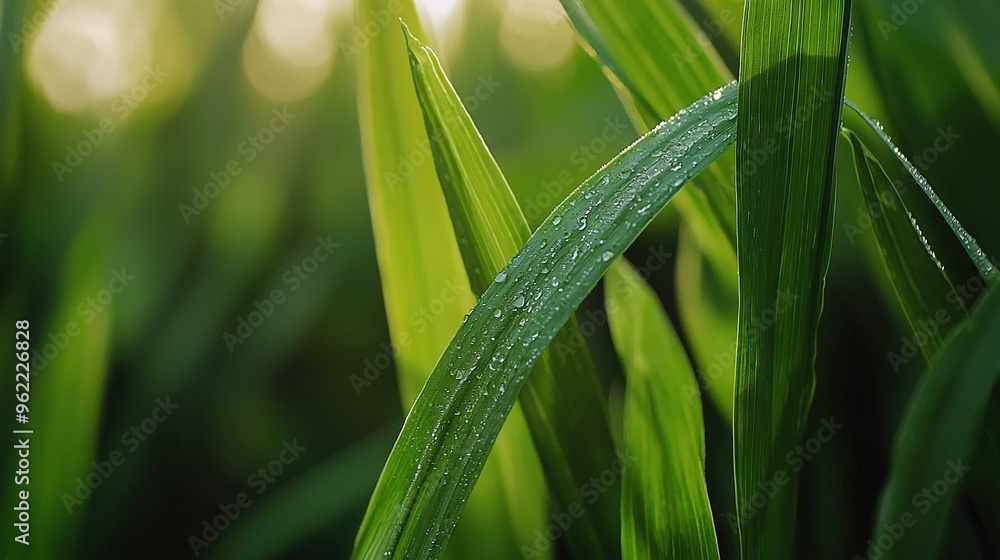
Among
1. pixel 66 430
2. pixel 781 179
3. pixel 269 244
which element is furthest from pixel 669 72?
pixel 66 430

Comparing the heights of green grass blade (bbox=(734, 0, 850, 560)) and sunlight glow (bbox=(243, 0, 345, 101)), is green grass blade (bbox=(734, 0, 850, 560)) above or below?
below

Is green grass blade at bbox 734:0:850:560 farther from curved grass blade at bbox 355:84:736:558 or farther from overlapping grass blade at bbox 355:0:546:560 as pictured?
overlapping grass blade at bbox 355:0:546:560

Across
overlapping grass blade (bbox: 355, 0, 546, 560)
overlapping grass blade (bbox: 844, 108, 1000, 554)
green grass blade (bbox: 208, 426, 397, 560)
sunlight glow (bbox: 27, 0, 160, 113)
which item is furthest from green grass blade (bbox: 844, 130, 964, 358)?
sunlight glow (bbox: 27, 0, 160, 113)

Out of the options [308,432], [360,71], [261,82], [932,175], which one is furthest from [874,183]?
[261,82]

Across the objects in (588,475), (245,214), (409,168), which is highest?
(245,214)

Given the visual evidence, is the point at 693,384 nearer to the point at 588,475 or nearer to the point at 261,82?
the point at 588,475

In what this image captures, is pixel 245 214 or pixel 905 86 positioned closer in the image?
pixel 905 86
